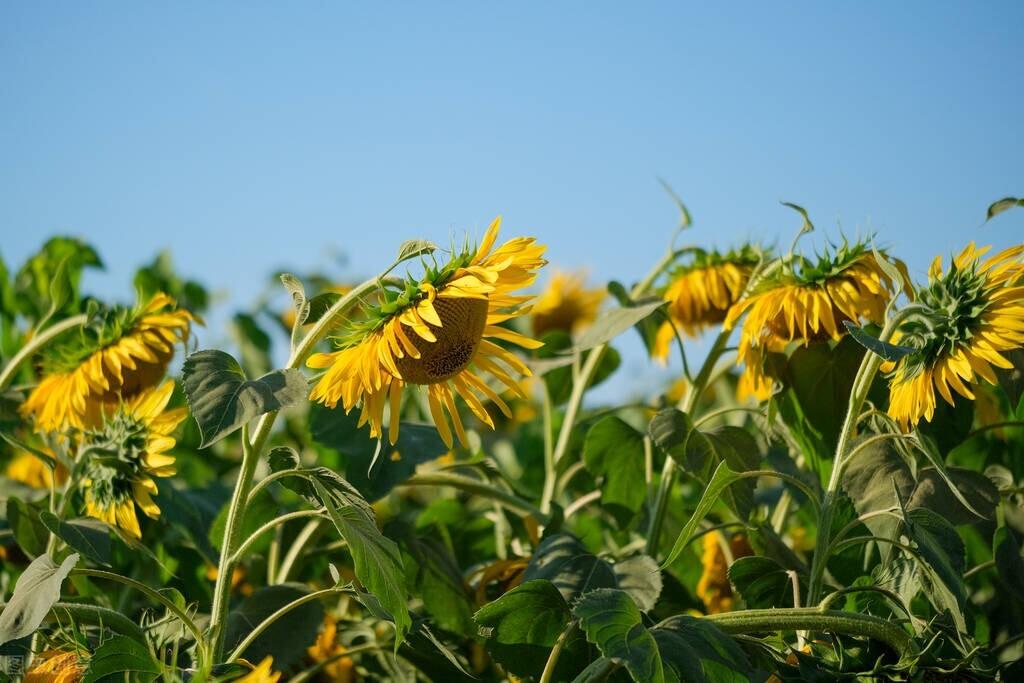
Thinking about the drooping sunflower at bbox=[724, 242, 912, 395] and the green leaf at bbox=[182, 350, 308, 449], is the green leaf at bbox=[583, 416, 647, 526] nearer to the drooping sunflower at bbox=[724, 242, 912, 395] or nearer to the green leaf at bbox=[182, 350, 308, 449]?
the drooping sunflower at bbox=[724, 242, 912, 395]

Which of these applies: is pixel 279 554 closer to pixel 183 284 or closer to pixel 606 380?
pixel 606 380

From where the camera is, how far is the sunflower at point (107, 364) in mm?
1540

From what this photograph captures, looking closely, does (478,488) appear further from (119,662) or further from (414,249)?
(119,662)

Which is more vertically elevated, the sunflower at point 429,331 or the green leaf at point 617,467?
the sunflower at point 429,331

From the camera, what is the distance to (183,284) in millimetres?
2574

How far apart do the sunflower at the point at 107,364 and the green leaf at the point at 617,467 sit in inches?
22.9

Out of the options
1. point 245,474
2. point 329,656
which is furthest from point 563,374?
point 245,474

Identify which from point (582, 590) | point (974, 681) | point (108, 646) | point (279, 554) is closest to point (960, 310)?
point (974, 681)

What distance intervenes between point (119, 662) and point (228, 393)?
0.26 meters

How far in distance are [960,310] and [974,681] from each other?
358 mm

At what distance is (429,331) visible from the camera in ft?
3.61

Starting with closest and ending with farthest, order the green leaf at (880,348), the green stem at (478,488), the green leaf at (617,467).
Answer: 1. the green leaf at (880,348)
2. the green stem at (478,488)
3. the green leaf at (617,467)

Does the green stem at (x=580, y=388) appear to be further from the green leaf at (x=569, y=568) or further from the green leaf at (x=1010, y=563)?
the green leaf at (x=1010, y=563)

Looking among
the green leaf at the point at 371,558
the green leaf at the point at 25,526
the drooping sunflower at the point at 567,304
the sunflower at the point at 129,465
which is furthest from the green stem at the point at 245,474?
the drooping sunflower at the point at 567,304
